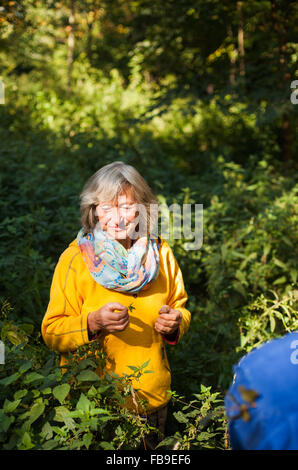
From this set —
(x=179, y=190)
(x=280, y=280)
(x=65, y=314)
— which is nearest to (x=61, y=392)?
(x=65, y=314)

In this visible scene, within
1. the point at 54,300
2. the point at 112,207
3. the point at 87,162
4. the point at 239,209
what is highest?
the point at 87,162

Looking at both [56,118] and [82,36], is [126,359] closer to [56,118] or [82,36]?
[56,118]

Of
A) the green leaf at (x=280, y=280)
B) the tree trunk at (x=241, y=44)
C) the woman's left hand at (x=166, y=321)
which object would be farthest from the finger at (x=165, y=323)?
the tree trunk at (x=241, y=44)

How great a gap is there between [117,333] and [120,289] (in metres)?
0.22

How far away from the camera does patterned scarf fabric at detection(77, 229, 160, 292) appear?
1.96 m

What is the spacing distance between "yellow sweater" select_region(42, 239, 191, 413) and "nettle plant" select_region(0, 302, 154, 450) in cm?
12

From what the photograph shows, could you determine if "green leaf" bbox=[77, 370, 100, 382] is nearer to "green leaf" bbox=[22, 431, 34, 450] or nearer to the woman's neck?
"green leaf" bbox=[22, 431, 34, 450]

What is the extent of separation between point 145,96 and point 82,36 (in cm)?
604

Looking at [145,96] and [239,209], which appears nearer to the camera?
[239,209]

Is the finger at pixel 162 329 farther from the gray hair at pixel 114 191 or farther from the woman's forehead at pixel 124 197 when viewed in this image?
the woman's forehead at pixel 124 197

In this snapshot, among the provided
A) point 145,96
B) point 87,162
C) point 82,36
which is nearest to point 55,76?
point 82,36

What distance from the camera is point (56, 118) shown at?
27.0ft

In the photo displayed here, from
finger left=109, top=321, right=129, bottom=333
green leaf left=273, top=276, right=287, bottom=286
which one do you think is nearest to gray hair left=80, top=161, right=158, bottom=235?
finger left=109, top=321, right=129, bottom=333

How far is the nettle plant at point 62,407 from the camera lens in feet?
4.72
